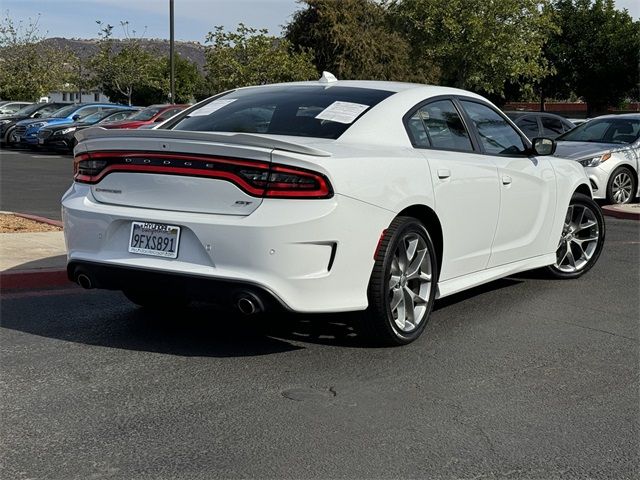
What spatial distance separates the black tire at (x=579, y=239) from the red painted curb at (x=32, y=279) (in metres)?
4.07

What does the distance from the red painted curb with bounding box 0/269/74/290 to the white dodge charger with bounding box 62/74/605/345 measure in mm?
1161

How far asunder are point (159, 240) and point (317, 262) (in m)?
0.90

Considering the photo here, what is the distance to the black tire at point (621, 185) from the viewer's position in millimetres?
14312

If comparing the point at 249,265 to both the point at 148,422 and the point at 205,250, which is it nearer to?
the point at 205,250

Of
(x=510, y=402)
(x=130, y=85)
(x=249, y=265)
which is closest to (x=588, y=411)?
(x=510, y=402)

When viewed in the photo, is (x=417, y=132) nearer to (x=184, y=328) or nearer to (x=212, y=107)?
(x=212, y=107)

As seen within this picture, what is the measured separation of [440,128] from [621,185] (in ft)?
30.3

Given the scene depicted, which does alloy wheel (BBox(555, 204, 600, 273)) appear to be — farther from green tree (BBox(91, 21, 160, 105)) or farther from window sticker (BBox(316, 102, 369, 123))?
green tree (BBox(91, 21, 160, 105))

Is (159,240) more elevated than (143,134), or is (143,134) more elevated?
(143,134)

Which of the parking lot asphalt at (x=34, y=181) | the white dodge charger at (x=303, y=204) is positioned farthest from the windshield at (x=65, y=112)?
the white dodge charger at (x=303, y=204)

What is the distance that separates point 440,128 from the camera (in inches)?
243

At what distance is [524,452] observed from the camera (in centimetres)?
388

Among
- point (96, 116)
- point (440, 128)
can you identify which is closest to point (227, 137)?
point (440, 128)

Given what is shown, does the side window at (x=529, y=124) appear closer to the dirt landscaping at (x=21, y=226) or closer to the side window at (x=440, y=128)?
the dirt landscaping at (x=21, y=226)
